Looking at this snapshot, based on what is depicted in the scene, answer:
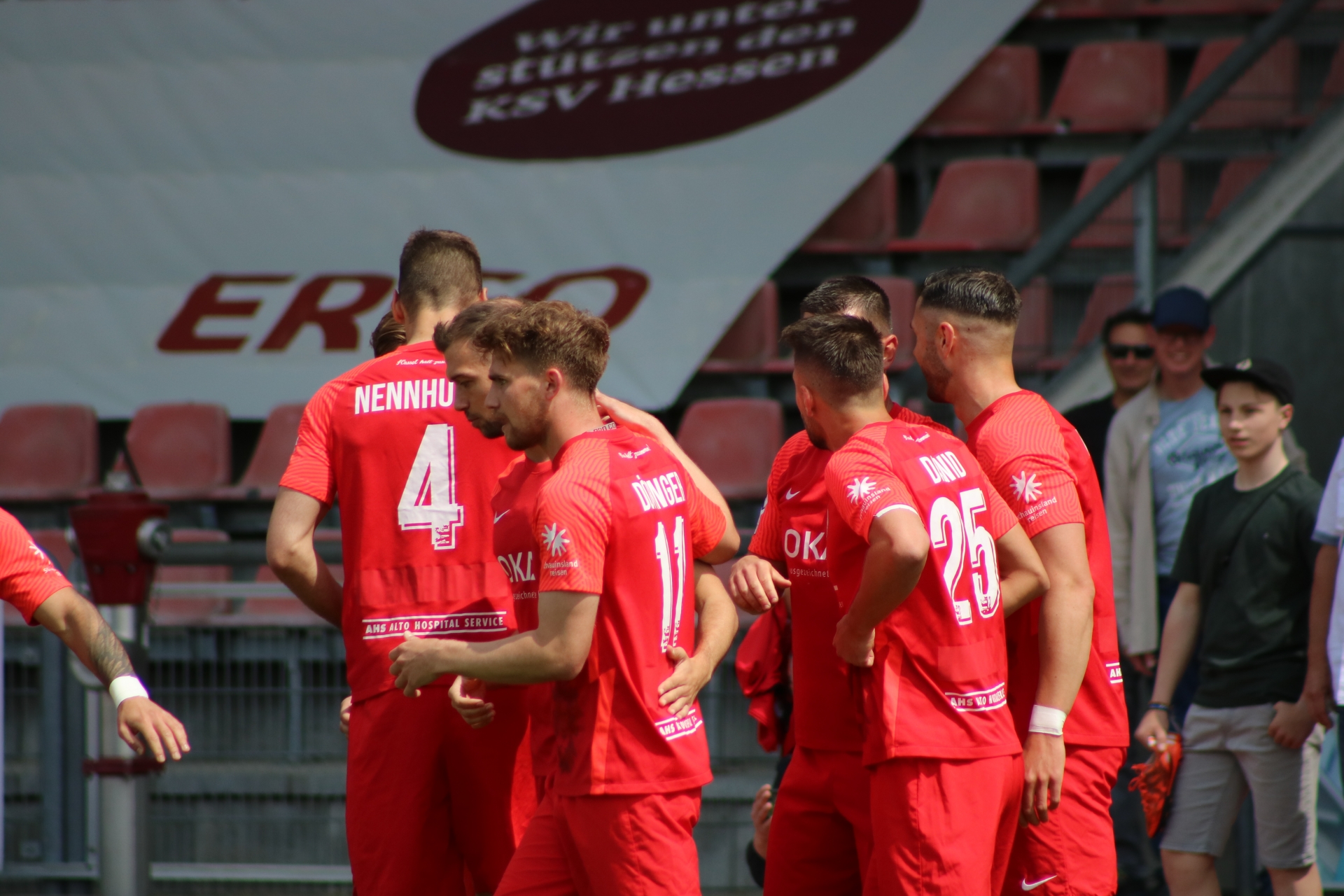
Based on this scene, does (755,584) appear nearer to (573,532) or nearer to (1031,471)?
(573,532)

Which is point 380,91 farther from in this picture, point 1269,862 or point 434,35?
point 1269,862

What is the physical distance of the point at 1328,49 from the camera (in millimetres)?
7438

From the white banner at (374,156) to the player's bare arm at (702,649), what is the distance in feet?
18.6

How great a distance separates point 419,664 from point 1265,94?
602 centimetres

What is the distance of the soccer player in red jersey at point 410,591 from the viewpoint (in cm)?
375

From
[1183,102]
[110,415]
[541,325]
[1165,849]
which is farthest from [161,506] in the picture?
[1183,102]

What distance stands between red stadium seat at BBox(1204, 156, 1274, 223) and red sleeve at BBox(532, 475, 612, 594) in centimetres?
523

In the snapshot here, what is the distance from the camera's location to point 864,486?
3123 mm

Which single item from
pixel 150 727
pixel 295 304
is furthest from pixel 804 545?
pixel 295 304

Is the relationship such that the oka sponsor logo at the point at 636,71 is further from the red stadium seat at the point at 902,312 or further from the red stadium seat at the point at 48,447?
the red stadium seat at the point at 48,447

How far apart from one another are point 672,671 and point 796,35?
7.17 metres

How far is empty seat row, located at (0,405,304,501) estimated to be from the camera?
360 inches

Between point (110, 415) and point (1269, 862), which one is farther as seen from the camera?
point (110, 415)

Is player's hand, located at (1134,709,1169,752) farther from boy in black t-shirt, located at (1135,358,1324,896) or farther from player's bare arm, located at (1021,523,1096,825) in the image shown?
player's bare arm, located at (1021,523,1096,825)
